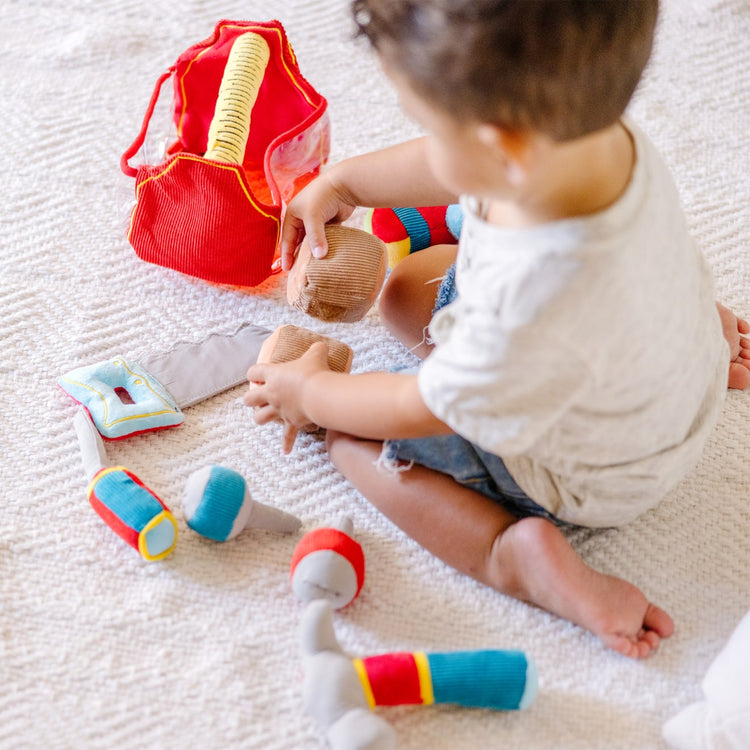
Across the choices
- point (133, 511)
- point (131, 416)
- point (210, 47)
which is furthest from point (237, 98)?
point (133, 511)

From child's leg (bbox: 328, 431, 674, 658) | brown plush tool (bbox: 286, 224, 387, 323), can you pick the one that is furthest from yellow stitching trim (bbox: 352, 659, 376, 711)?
brown plush tool (bbox: 286, 224, 387, 323)

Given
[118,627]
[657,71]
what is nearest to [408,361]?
[118,627]

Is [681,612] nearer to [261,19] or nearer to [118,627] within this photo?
[118,627]

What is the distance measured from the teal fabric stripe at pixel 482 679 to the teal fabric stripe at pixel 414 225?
0.46 meters

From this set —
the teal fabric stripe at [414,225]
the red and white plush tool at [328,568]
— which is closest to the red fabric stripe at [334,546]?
the red and white plush tool at [328,568]

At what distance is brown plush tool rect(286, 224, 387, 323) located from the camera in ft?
2.88

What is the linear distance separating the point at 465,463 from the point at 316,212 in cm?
30

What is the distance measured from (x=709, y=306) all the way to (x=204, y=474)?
0.44m

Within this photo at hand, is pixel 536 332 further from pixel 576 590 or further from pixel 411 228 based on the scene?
pixel 411 228

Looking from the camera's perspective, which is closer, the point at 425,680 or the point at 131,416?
the point at 425,680

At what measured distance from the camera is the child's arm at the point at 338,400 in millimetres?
720

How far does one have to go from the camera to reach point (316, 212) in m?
0.90

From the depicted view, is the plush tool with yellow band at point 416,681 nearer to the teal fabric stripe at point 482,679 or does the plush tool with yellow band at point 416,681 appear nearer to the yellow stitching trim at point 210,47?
the teal fabric stripe at point 482,679

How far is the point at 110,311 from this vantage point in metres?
0.97
